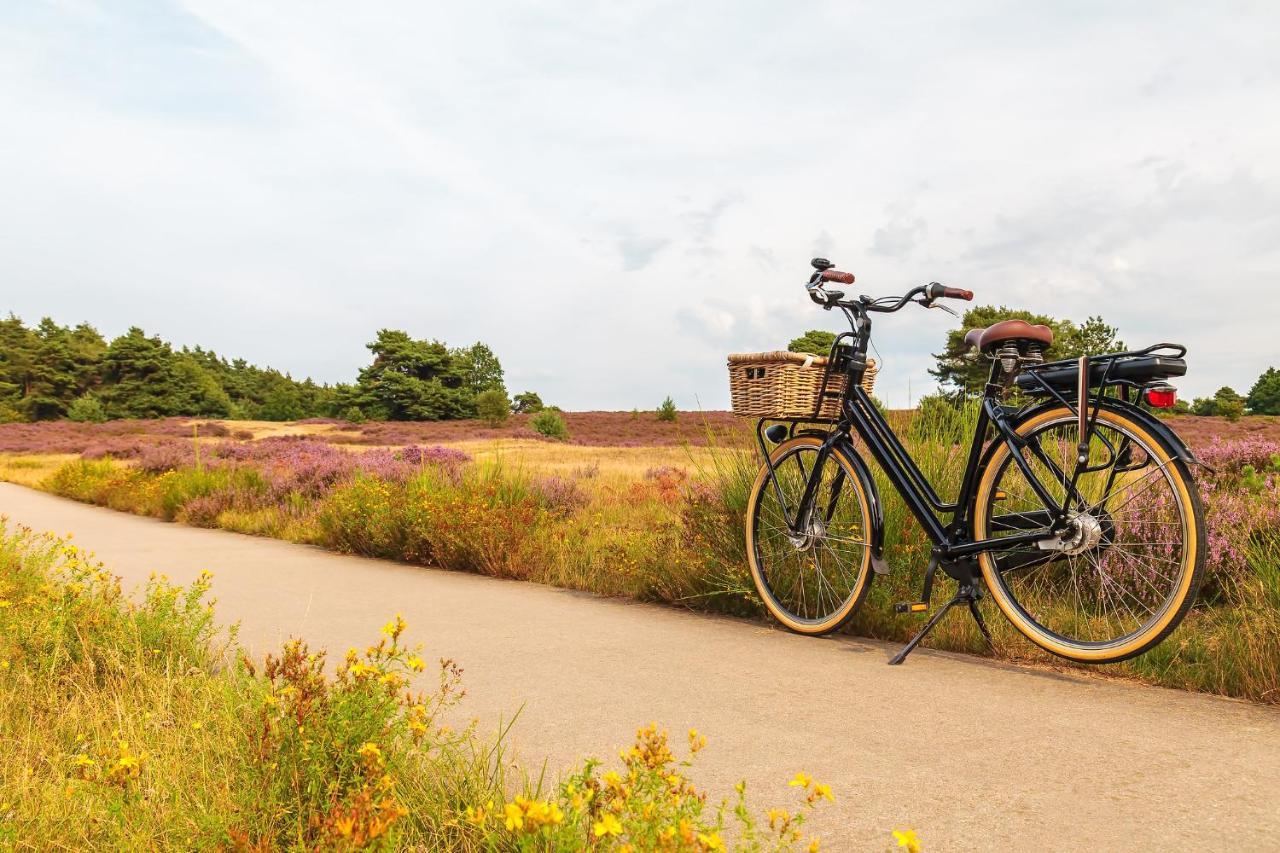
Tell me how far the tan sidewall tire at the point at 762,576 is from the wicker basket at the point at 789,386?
25 centimetres

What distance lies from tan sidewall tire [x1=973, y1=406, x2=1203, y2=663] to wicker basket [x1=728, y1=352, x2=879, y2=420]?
100cm

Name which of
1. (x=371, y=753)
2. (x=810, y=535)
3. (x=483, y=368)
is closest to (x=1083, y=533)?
(x=810, y=535)

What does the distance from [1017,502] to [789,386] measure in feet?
4.62

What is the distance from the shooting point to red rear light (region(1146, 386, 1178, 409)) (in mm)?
3305

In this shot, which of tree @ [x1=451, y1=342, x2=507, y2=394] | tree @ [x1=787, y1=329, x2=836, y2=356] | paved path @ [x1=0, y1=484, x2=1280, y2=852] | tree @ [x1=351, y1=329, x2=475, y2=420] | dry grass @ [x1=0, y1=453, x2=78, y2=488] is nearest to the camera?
paved path @ [x1=0, y1=484, x2=1280, y2=852]

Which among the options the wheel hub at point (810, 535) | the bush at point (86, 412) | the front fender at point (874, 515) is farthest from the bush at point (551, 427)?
the bush at point (86, 412)

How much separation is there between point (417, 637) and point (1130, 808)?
11.3ft

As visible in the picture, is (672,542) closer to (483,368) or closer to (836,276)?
(836,276)

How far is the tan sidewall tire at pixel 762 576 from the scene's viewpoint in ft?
14.0

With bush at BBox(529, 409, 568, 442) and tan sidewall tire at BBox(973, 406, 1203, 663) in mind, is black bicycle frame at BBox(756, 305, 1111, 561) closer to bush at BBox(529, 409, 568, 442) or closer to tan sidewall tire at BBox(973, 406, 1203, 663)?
tan sidewall tire at BBox(973, 406, 1203, 663)

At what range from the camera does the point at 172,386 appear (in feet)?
192

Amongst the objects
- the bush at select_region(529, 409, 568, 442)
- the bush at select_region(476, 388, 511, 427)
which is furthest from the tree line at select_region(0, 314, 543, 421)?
the bush at select_region(529, 409, 568, 442)

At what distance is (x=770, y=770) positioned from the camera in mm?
2559

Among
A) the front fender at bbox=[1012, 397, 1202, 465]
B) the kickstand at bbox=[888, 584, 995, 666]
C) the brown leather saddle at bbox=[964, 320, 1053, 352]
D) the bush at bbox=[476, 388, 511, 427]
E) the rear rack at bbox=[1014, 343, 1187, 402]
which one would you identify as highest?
the bush at bbox=[476, 388, 511, 427]
